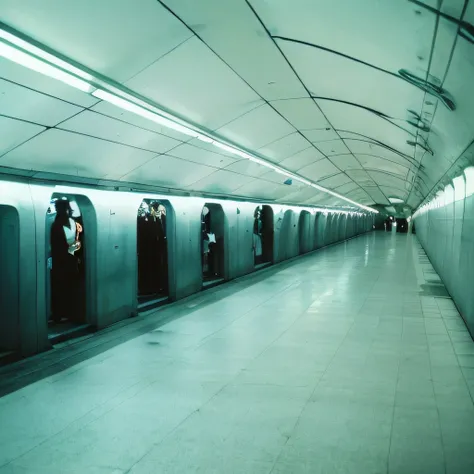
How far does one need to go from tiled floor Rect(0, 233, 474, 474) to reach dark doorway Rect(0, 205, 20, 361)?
1.00 meters

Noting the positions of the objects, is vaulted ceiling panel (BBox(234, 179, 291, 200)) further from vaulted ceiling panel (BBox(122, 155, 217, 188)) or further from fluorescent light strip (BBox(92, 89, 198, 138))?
fluorescent light strip (BBox(92, 89, 198, 138))

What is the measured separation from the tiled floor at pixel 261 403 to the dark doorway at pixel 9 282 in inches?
39.5

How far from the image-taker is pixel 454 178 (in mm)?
9055

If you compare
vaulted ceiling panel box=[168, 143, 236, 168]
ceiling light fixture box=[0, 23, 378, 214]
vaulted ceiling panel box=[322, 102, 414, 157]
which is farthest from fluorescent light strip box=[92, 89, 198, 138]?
vaulted ceiling panel box=[322, 102, 414, 157]

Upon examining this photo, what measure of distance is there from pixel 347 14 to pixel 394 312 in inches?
241

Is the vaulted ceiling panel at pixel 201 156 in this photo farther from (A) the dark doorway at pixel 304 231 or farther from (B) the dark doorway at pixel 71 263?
(A) the dark doorway at pixel 304 231

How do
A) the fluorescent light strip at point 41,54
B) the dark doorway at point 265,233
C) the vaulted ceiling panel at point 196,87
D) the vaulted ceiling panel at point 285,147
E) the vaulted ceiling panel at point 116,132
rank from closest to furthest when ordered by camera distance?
the fluorescent light strip at point 41,54, the vaulted ceiling panel at point 196,87, the vaulted ceiling panel at point 116,132, the vaulted ceiling panel at point 285,147, the dark doorway at point 265,233

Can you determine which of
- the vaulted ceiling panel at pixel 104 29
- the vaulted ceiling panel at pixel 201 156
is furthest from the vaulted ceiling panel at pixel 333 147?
the vaulted ceiling panel at pixel 104 29

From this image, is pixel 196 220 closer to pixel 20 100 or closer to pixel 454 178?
pixel 454 178

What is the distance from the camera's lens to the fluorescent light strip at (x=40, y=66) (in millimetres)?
3375

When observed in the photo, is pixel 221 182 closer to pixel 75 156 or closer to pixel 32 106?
pixel 75 156

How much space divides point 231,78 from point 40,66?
2281 mm

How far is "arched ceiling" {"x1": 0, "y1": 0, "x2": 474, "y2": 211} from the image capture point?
3.49 metres

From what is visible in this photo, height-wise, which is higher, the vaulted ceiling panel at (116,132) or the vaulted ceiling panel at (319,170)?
the vaulted ceiling panel at (319,170)
